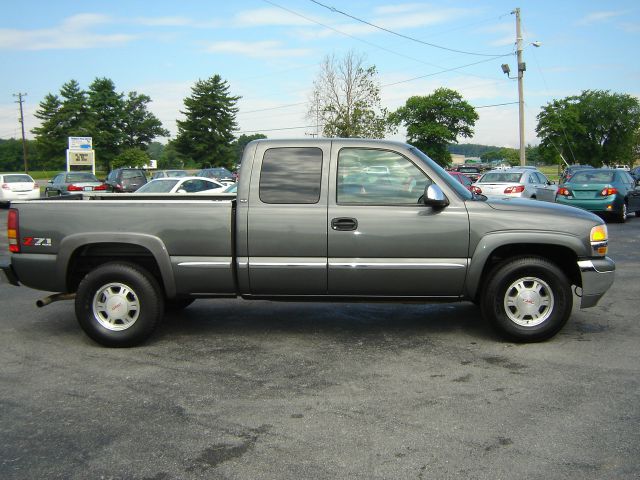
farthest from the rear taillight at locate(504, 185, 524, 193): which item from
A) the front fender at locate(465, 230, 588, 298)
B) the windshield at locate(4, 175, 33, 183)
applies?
the windshield at locate(4, 175, 33, 183)

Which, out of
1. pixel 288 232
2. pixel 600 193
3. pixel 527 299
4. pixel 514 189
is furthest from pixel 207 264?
pixel 600 193

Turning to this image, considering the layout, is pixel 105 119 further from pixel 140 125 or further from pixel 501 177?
pixel 501 177

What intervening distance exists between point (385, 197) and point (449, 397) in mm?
2002

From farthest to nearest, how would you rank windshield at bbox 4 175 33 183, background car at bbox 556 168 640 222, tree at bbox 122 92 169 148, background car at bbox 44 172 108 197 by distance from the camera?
tree at bbox 122 92 169 148
windshield at bbox 4 175 33 183
background car at bbox 44 172 108 197
background car at bbox 556 168 640 222

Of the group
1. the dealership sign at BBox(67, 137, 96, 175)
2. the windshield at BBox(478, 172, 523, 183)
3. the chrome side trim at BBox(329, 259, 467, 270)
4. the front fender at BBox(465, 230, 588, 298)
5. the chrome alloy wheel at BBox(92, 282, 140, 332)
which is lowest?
the chrome alloy wheel at BBox(92, 282, 140, 332)

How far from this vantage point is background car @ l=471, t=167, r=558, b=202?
18.8 m

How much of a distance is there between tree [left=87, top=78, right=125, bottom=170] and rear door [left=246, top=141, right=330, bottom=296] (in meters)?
91.9

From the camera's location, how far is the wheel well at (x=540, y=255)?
19.1 ft

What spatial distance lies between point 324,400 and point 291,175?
7.36 feet

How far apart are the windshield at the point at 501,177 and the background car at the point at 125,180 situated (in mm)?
16124

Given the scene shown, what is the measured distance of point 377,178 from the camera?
19.0 ft

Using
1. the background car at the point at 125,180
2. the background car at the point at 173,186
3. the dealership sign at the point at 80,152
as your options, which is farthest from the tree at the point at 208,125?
the background car at the point at 173,186

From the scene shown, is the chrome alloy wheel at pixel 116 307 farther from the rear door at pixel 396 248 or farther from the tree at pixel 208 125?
the tree at pixel 208 125

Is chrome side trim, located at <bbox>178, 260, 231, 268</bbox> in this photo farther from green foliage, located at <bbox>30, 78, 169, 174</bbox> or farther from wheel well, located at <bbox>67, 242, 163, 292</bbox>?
green foliage, located at <bbox>30, 78, 169, 174</bbox>
